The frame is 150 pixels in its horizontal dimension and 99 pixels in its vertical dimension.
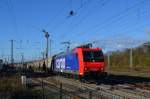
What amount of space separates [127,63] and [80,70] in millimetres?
59472

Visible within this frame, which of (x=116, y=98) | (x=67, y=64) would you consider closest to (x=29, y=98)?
(x=116, y=98)

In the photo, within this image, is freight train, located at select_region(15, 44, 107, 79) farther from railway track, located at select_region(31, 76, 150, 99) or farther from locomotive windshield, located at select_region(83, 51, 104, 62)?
railway track, located at select_region(31, 76, 150, 99)

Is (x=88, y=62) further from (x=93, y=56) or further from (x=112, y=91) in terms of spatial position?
(x=112, y=91)

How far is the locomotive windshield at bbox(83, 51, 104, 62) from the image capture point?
3563 centimetres

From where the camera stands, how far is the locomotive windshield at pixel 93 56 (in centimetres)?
3563

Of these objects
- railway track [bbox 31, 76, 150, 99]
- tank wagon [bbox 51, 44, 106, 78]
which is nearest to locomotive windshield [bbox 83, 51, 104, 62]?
tank wagon [bbox 51, 44, 106, 78]

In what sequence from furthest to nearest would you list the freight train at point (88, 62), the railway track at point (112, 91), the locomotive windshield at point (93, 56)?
the locomotive windshield at point (93, 56) < the freight train at point (88, 62) < the railway track at point (112, 91)

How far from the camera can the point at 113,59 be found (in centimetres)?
9875

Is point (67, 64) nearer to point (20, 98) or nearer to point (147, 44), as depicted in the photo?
point (20, 98)

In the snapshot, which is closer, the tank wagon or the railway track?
the railway track

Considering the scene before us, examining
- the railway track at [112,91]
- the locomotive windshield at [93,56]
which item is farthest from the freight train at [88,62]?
the railway track at [112,91]

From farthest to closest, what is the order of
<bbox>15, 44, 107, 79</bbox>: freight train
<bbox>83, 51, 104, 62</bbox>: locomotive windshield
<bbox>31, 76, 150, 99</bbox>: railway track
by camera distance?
<bbox>83, 51, 104, 62</bbox>: locomotive windshield < <bbox>15, 44, 107, 79</bbox>: freight train < <bbox>31, 76, 150, 99</bbox>: railway track

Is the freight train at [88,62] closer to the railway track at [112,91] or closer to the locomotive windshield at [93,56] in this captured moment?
the locomotive windshield at [93,56]

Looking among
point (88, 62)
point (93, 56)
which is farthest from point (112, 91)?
point (93, 56)
